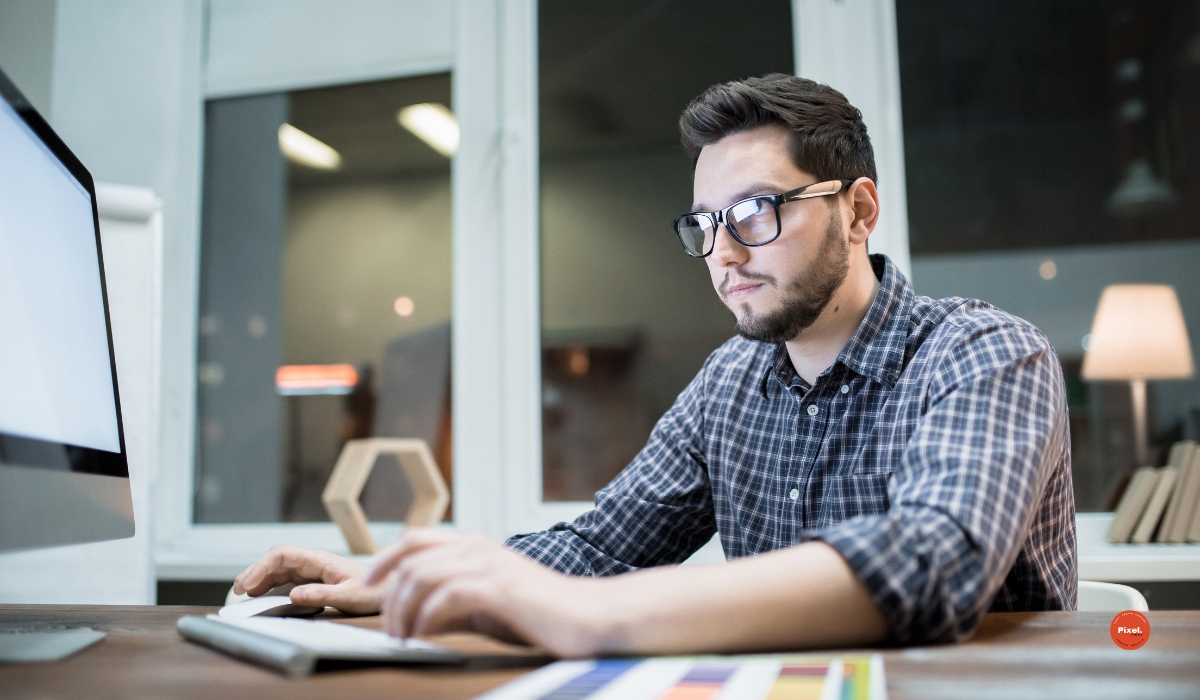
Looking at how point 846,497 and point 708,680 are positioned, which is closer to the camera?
point 708,680

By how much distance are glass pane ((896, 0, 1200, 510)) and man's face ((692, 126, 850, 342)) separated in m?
1.04

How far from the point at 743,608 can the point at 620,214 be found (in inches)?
71.7

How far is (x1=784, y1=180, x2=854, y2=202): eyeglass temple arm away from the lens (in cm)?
123

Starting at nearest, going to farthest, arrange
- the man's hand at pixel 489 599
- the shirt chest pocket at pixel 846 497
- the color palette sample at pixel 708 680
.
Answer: the color palette sample at pixel 708 680, the man's hand at pixel 489 599, the shirt chest pocket at pixel 846 497

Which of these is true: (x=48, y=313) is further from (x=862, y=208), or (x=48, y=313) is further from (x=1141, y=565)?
(x=1141, y=565)

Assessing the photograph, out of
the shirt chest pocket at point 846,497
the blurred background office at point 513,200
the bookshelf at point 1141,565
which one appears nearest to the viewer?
the shirt chest pocket at point 846,497

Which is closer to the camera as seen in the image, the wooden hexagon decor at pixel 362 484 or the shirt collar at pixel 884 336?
the shirt collar at pixel 884 336

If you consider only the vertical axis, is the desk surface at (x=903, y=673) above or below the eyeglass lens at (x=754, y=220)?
below

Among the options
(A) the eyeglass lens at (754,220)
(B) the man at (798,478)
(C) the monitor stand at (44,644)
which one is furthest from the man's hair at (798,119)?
(C) the monitor stand at (44,644)

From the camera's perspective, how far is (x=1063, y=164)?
2176 mm

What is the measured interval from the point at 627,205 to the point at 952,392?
5.09ft

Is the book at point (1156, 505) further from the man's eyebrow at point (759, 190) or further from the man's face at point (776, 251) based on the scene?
the man's eyebrow at point (759, 190)

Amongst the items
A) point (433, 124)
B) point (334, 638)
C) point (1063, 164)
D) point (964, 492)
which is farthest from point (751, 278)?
point (433, 124)

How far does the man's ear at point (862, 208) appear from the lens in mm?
1307
